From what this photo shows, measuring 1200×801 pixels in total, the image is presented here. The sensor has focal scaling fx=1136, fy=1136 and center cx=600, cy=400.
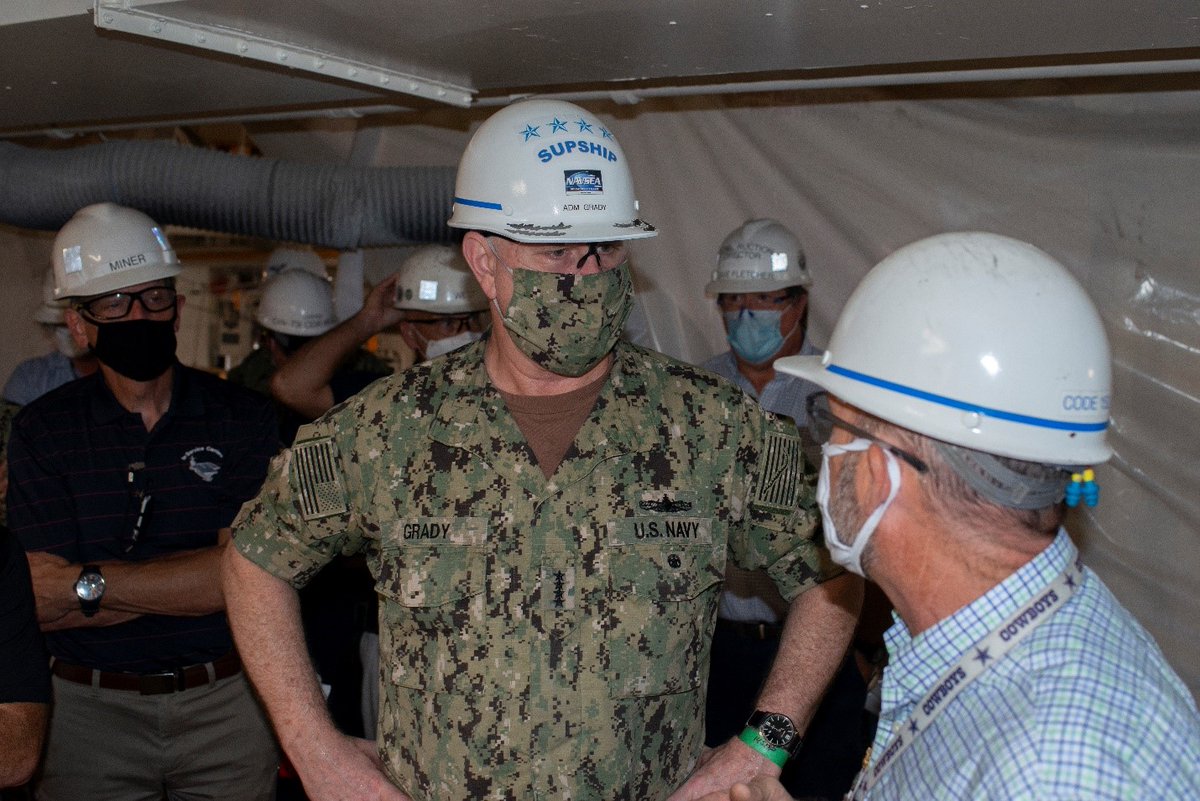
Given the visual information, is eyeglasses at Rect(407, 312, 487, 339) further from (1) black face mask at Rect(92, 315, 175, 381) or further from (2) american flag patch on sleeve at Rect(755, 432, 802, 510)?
(2) american flag patch on sleeve at Rect(755, 432, 802, 510)

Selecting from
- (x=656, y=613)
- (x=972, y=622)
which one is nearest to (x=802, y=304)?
(x=656, y=613)

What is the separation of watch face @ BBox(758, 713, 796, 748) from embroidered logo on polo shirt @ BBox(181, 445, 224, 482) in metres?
2.08


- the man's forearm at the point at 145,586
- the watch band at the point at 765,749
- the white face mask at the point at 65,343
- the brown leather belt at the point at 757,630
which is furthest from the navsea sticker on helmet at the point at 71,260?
the watch band at the point at 765,749

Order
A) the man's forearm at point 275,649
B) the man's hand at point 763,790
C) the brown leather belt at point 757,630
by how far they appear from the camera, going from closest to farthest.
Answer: the man's hand at point 763,790
the man's forearm at point 275,649
the brown leather belt at point 757,630

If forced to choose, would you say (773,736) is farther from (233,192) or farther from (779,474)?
(233,192)

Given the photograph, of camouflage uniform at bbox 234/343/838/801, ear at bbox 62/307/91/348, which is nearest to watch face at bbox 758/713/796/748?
camouflage uniform at bbox 234/343/838/801

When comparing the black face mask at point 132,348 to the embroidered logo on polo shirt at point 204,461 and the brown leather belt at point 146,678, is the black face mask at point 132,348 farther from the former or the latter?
the brown leather belt at point 146,678

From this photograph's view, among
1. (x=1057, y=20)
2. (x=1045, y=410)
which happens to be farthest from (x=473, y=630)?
(x=1057, y=20)

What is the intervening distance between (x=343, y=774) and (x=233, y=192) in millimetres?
2622

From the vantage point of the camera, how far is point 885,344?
1780 mm

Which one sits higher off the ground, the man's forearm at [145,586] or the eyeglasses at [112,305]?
the eyeglasses at [112,305]

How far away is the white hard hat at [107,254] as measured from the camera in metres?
3.78

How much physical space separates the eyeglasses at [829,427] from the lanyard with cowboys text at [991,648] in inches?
9.8

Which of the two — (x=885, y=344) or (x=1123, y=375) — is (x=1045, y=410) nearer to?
(x=885, y=344)
